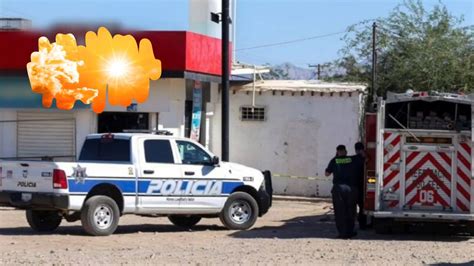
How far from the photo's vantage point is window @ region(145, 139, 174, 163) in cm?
1553

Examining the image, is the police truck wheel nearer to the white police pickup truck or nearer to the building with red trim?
the white police pickup truck

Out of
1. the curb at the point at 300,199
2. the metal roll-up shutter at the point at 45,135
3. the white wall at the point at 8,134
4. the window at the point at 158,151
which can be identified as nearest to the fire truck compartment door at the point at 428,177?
the window at the point at 158,151

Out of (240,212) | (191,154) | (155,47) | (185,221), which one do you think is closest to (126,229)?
(185,221)

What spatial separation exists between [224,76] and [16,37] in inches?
235

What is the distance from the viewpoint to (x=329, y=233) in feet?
52.2

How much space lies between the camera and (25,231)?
15.8 metres

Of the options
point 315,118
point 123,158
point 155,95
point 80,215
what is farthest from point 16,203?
point 315,118

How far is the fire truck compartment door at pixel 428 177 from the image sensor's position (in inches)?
599

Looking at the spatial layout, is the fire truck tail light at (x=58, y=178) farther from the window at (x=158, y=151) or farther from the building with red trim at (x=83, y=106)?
the building with red trim at (x=83, y=106)

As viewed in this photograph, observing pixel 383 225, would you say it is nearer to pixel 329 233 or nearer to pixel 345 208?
pixel 345 208

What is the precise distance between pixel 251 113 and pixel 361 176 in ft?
34.1

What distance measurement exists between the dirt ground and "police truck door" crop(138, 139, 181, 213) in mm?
591

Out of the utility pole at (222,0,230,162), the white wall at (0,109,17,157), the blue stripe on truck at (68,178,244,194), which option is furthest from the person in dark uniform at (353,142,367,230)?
the white wall at (0,109,17,157)

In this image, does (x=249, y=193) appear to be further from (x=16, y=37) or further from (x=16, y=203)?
(x=16, y=37)
